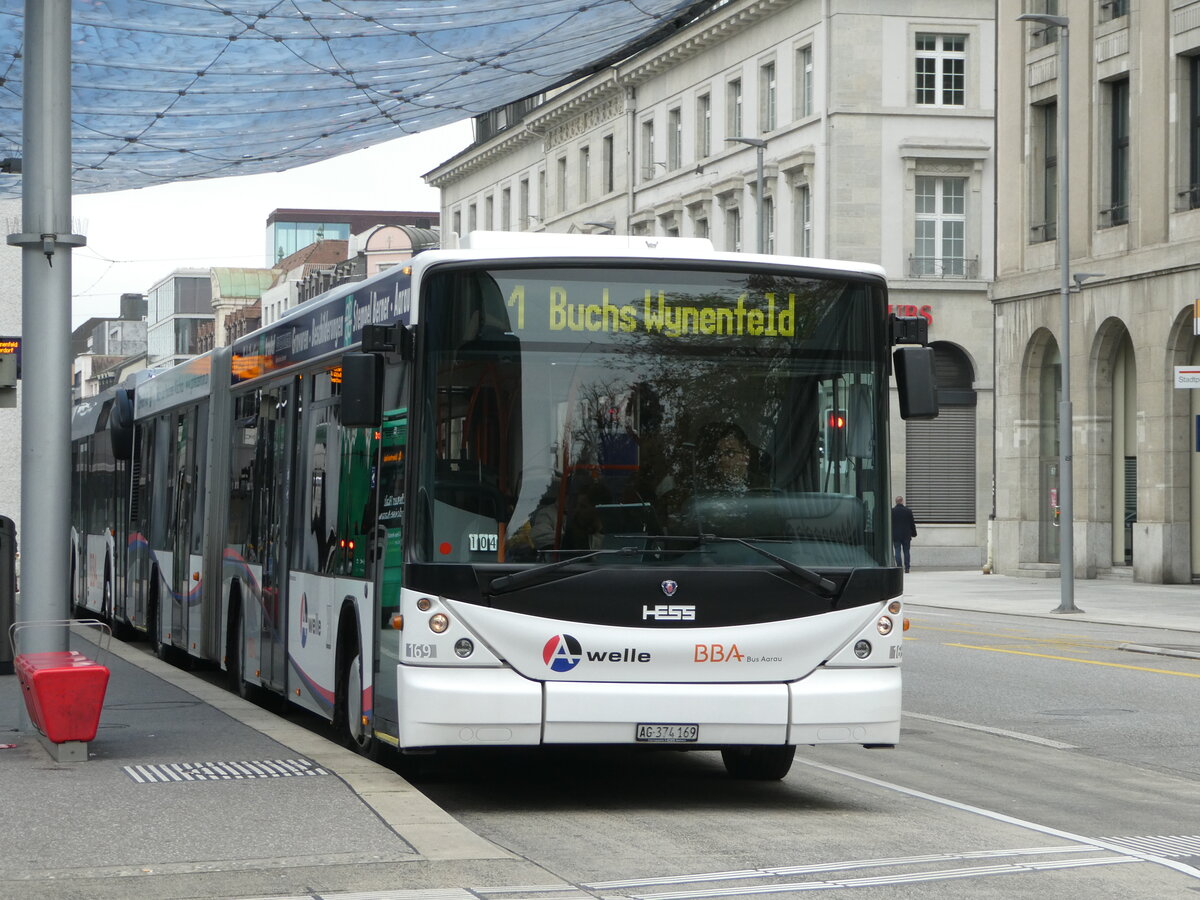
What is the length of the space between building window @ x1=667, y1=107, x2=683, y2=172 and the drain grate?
2113 inches

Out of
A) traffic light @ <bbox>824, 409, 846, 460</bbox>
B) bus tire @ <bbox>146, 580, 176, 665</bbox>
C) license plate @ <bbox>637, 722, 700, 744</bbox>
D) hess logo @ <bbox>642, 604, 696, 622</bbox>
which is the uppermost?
traffic light @ <bbox>824, 409, 846, 460</bbox>

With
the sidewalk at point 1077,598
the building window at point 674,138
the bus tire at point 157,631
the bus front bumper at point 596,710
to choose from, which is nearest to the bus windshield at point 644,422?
the bus front bumper at point 596,710

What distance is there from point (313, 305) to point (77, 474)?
15.4 metres

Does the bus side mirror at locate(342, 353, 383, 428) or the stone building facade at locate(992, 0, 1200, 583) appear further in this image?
the stone building facade at locate(992, 0, 1200, 583)

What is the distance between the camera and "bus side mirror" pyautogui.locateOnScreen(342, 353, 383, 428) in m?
10.1

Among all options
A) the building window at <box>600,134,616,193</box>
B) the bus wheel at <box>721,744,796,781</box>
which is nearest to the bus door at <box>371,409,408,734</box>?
the bus wheel at <box>721,744,796,781</box>

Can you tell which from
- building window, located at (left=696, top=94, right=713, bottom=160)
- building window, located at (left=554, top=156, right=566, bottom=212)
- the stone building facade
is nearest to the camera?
the stone building facade

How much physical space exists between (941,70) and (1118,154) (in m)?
13.5

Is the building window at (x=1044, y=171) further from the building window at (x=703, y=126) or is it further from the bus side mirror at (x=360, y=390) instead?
the bus side mirror at (x=360, y=390)

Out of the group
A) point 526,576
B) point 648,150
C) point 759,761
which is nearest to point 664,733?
point 526,576

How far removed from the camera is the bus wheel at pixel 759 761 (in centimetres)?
1096

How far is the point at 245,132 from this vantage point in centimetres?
1948

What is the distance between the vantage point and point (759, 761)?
11094mm

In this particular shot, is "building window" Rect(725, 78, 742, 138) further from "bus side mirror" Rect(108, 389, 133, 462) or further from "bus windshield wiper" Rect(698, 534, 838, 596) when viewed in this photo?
"bus windshield wiper" Rect(698, 534, 838, 596)
